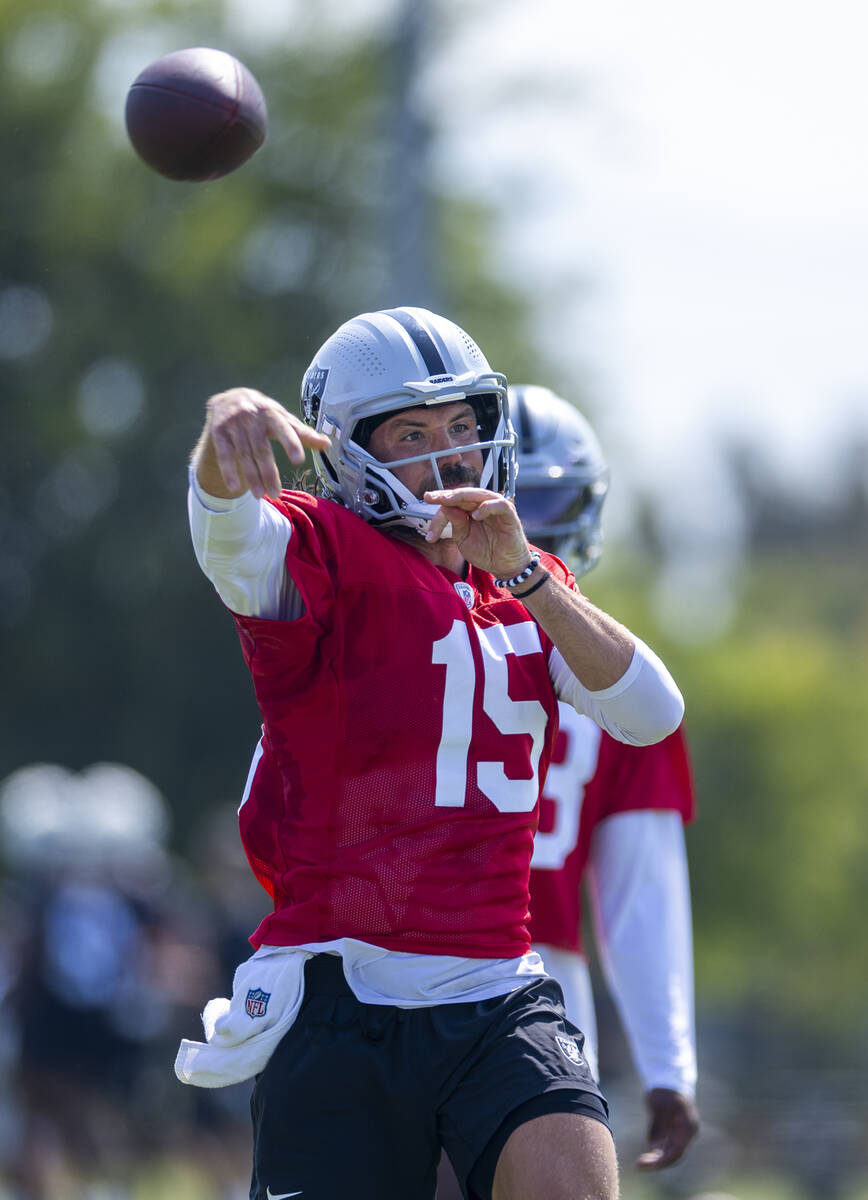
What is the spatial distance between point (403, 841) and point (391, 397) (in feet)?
3.03

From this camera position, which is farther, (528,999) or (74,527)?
(74,527)

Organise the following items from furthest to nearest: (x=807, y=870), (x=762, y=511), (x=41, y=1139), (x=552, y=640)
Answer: (x=762, y=511), (x=807, y=870), (x=41, y=1139), (x=552, y=640)

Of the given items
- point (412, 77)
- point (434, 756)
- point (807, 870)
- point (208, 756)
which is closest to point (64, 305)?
point (208, 756)

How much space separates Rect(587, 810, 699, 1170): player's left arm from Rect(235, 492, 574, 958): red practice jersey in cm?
113

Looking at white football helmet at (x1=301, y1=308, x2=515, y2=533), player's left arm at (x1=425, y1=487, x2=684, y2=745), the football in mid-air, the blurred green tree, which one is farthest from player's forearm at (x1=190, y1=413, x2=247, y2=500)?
the blurred green tree

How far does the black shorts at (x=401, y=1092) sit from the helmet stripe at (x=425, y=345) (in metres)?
1.27

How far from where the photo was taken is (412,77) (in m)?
11.2

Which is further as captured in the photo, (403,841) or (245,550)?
(403,841)

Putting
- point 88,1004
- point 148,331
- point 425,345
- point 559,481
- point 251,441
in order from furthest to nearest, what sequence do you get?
point 148,331
point 88,1004
point 559,481
point 425,345
point 251,441

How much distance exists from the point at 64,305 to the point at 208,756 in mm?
5648

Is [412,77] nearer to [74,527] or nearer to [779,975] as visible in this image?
[74,527]

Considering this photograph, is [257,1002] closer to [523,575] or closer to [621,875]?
[523,575]

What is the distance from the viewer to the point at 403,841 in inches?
137

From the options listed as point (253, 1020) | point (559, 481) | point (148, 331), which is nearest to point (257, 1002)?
point (253, 1020)
